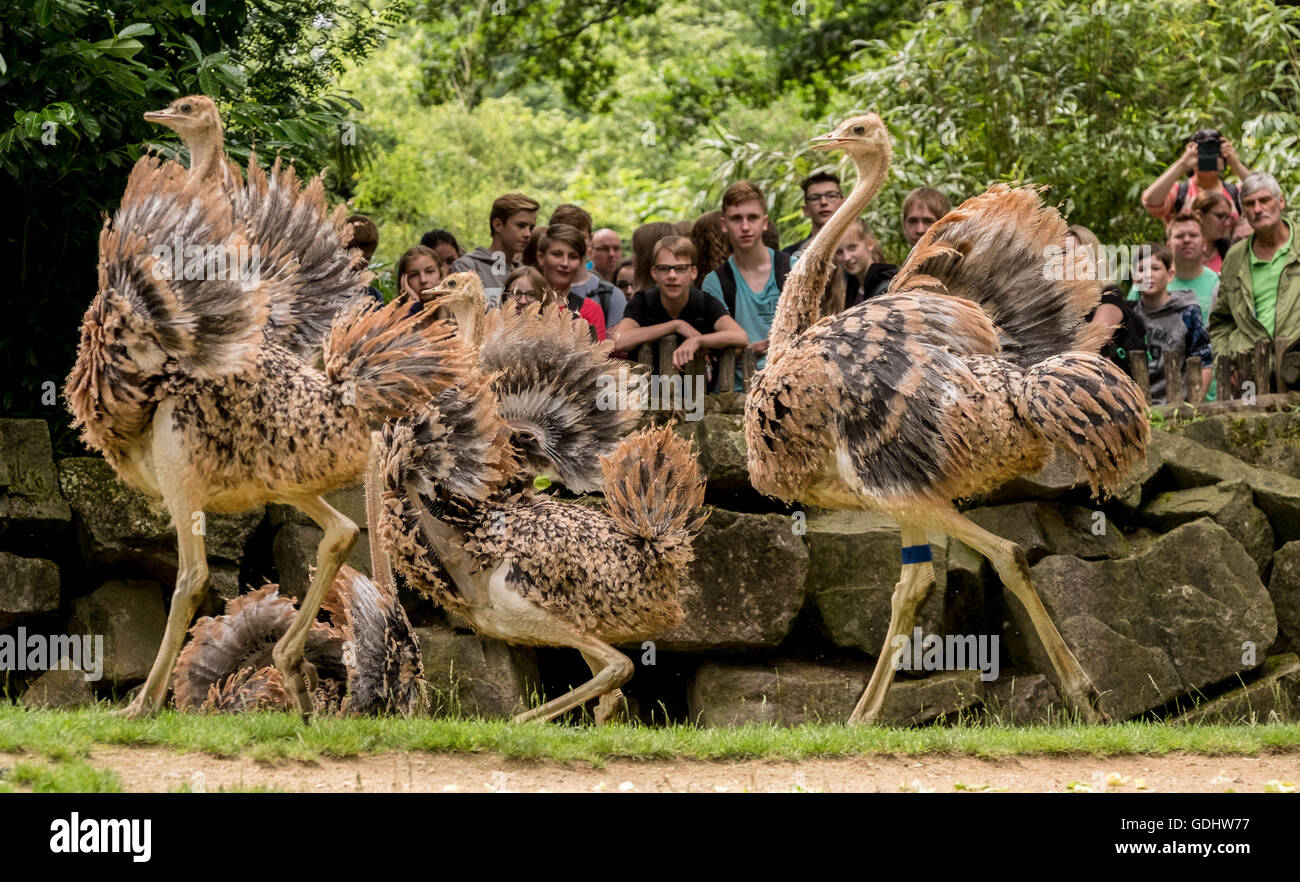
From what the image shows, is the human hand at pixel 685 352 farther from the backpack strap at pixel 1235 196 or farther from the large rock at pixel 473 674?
the backpack strap at pixel 1235 196

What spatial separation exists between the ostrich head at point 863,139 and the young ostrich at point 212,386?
92.9 inches

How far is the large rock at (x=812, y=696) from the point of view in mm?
9148

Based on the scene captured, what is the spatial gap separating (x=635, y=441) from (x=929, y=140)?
7.55 m

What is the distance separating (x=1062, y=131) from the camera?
14.2m

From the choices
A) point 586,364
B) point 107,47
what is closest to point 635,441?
point 586,364

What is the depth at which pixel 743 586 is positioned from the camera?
30.5 feet

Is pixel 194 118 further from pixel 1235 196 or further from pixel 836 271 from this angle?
pixel 1235 196

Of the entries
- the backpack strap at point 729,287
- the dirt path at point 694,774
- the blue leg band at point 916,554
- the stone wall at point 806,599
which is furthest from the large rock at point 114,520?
the blue leg band at point 916,554

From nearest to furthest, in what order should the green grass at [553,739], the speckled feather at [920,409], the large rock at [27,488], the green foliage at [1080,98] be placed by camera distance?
the green grass at [553,739]
the speckled feather at [920,409]
the large rock at [27,488]
the green foliage at [1080,98]

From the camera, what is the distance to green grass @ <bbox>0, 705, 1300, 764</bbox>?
20.9 feet

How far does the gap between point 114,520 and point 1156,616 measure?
5.89m

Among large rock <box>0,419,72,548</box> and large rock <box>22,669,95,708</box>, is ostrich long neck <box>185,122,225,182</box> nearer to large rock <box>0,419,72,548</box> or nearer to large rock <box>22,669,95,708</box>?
large rock <box>0,419,72,548</box>

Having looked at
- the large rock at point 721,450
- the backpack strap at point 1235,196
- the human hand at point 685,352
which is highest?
the backpack strap at point 1235,196

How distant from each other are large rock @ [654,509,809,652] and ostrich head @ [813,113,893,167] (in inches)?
82.4
